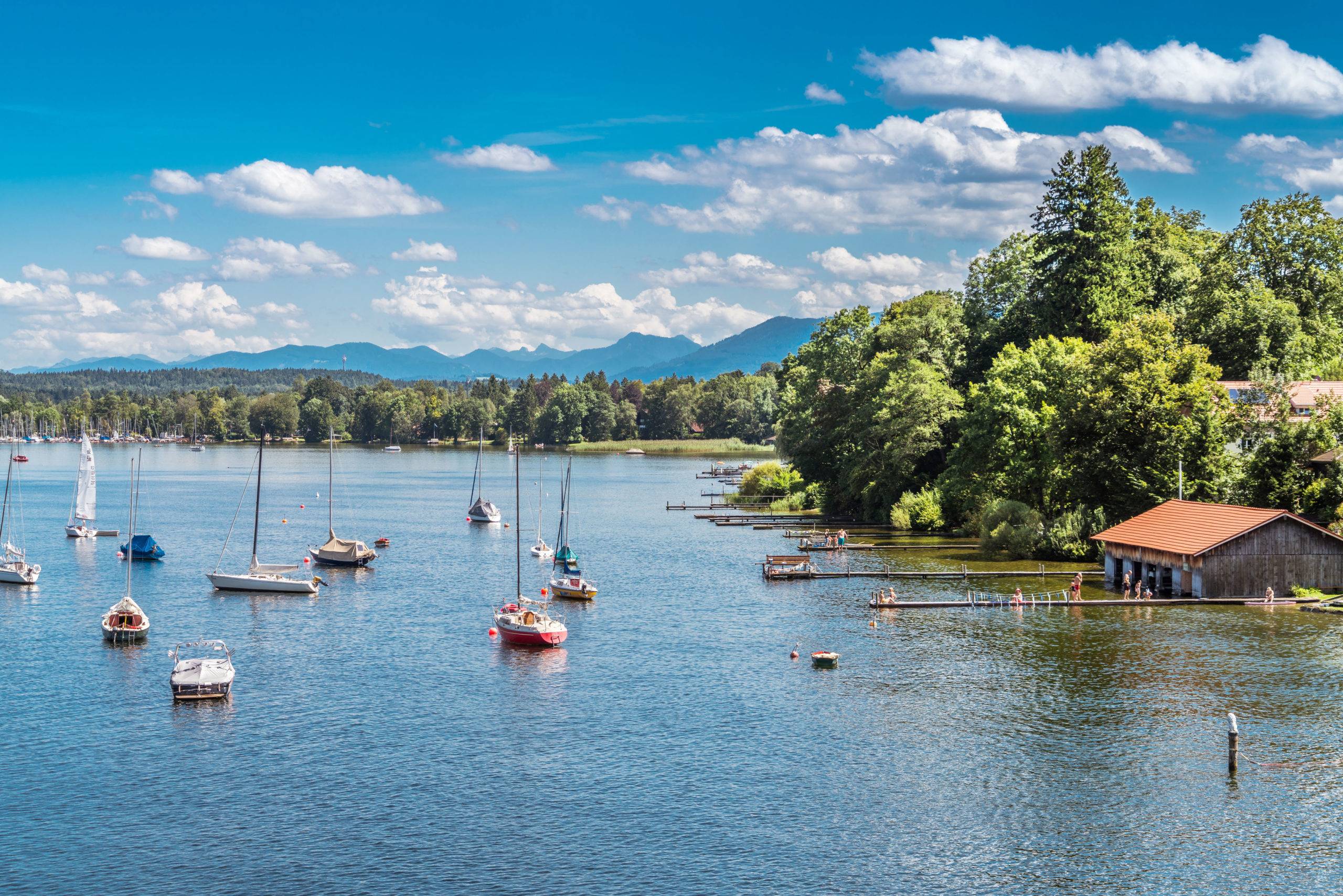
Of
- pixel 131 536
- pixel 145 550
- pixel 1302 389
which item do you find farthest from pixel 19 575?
pixel 1302 389

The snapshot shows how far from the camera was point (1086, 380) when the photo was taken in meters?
93.2

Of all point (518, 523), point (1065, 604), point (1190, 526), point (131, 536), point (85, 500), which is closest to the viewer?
point (1065, 604)

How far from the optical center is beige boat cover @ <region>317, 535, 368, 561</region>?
3999 inches

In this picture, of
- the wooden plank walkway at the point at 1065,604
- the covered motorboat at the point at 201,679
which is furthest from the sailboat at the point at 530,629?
the wooden plank walkway at the point at 1065,604

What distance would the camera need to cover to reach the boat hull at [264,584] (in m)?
86.9

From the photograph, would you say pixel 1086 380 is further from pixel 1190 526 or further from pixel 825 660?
pixel 825 660

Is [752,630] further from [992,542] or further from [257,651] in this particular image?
[992,542]

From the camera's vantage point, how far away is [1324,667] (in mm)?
57781

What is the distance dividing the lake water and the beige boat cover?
20102 mm

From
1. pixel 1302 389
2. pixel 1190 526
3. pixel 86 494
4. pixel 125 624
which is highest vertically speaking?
pixel 1302 389

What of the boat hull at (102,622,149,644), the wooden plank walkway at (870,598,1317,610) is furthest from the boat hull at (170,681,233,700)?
the wooden plank walkway at (870,598,1317,610)

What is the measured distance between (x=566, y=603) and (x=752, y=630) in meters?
16.4

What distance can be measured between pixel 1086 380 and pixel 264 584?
65690mm

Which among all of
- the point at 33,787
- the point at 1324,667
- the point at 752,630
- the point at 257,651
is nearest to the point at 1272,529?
the point at 1324,667
